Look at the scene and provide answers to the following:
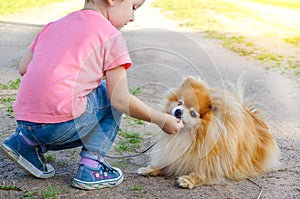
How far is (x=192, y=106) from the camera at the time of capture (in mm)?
3102

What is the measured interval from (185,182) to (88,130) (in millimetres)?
646

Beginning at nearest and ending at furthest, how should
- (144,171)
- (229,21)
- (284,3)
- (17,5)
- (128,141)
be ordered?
(144,171), (128,141), (229,21), (17,5), (284,3)

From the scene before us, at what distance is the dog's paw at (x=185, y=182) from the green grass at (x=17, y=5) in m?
11.1

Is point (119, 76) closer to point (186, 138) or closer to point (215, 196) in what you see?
point (186, 138)

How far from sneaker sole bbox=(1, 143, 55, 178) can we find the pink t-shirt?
30 centimetres

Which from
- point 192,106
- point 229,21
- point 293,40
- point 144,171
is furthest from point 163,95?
point 229,21

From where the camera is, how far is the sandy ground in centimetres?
297

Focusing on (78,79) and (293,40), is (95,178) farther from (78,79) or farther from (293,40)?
(293,40)

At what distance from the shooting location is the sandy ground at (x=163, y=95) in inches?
117

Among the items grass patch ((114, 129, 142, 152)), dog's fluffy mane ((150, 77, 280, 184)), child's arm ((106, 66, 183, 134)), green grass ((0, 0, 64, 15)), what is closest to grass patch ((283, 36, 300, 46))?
grass patch ((114, 129, 142, 152))

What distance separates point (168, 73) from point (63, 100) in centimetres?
322

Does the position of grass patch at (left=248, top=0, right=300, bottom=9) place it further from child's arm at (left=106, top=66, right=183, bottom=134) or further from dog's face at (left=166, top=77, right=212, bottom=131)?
child's arm at (left=106, top=66, right=183, bottom=134)

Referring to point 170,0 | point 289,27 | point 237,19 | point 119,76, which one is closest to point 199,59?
point 119,76

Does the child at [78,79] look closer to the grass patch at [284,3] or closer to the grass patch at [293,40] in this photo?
the grass patch at [293,40]
